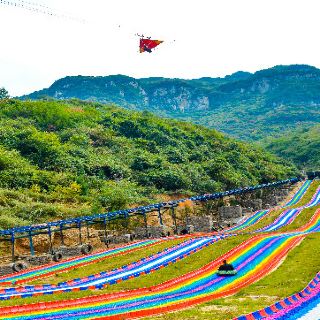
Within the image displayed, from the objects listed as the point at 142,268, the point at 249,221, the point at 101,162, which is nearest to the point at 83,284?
the point at 142,268

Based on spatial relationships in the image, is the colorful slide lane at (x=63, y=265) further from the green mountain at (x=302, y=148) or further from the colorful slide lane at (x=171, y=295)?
the green mountain at (x=302, y=148)

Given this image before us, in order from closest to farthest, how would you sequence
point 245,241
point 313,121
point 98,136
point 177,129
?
1. point 245,241
2. point 98,136
3. point 177,129
4. point 313,121

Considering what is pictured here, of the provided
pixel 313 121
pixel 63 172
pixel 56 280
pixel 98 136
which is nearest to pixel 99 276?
pixel 56 280

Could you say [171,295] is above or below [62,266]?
above

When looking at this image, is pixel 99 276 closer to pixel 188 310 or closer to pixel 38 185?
pixel 188 310

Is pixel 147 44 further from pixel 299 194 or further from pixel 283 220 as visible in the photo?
pixel 299 194

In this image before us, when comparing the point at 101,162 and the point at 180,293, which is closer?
the point at 180,293

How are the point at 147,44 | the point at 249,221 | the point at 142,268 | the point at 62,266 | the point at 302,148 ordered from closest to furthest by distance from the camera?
the point at 142,268 → the point at 147,44 → the point at 62,266 → the point at 249,221 → the point at 302,148
